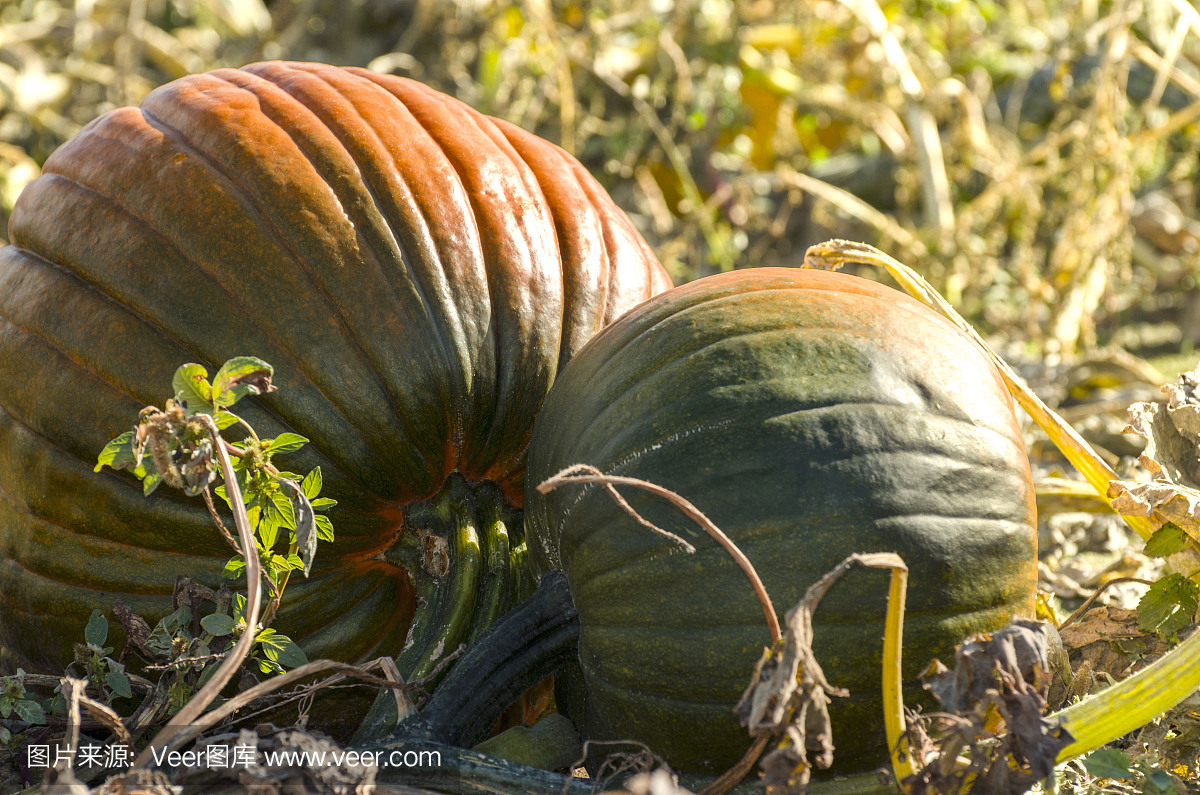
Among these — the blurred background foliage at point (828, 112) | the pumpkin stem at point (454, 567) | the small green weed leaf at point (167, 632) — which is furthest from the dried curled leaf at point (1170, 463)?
the blurred background foliage at point (828, 112)

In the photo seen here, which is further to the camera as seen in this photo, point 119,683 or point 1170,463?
point 1170,463

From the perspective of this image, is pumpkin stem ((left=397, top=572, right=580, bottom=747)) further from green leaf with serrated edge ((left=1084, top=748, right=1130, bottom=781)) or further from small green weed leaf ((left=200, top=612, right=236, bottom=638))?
green leaf with serrated edge ((left=1084, top=748, right=1130, bottom=781))

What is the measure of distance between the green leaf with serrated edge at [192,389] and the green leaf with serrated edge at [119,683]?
0.50 m

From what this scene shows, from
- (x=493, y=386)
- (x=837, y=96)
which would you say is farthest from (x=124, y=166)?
(x=837, y=96)

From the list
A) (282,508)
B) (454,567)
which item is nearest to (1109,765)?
(454,567)

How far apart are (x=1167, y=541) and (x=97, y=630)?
158cm

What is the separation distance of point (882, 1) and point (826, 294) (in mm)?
3663

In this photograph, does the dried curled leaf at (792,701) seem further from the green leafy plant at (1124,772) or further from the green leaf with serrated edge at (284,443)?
the green leaf with serrated edge at (284,443)

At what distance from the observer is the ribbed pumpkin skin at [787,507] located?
1.31 m

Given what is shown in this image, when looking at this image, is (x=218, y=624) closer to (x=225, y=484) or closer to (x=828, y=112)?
(x=225, y=484)

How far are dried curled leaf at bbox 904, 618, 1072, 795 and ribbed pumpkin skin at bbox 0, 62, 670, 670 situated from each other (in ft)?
2.91

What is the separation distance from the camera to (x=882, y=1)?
4688 mm

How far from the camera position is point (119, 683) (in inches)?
58.8

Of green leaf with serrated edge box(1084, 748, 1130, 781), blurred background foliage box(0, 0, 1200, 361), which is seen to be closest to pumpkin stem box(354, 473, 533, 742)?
green leaf with serrated edge box(1084, 748, 1130, 781)
